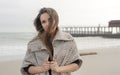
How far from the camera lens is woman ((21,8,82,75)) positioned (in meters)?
2.31

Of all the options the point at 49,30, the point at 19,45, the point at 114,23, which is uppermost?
the point at 49,30

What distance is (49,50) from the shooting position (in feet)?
7.64

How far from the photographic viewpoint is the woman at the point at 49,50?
7.57 feet

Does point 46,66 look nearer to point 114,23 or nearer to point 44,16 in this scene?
point 44,16

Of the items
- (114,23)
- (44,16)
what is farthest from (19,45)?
(114,23)

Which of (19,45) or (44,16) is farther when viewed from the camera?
(19,45)

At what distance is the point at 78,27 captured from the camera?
247ft

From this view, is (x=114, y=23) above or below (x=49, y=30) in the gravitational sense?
below

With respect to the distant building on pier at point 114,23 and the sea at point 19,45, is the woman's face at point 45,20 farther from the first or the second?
the distant building on pier at point 114,23

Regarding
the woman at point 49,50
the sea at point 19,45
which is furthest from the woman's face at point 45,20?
the sea at point 19,45

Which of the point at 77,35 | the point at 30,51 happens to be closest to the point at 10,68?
the point at 30,51

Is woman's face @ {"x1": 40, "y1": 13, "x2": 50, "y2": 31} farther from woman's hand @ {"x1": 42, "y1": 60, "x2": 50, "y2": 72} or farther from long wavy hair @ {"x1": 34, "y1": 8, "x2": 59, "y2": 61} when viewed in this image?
woman's hand @ {"x1": 42, "y1": 60, "x2": 50, "y2": 72}

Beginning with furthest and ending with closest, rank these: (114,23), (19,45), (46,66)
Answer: (114,23) → (19,45) → (46,66)

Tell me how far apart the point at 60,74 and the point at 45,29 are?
0.31 meters
